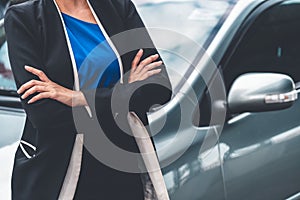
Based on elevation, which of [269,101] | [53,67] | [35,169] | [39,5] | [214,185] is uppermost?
[39,5]

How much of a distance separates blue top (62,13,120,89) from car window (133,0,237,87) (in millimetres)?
905

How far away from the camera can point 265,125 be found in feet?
9.36

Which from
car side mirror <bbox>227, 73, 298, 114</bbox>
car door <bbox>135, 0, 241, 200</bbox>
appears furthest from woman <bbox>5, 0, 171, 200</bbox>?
car side mirror <bbox>227, 73, 298, 114</bbox>

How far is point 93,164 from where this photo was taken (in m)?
1.89

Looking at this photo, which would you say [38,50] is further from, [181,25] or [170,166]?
[181,25]

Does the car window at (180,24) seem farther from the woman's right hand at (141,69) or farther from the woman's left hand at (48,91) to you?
the woman's left hand at (48,91)

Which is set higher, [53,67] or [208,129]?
[53,67]

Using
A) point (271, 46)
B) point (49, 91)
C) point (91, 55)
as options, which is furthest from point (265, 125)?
point (49, 91)

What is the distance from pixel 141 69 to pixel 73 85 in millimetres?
206

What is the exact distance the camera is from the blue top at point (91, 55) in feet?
6.08

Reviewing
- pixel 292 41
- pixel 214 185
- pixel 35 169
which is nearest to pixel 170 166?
pixel 214 185

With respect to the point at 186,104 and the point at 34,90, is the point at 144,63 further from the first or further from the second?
the point at 186,104

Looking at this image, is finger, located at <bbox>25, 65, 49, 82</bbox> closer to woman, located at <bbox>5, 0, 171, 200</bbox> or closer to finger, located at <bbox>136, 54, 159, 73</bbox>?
woman, located at <bbox>5, 0, 171, 200</bbox>

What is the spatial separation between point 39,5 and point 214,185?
3.58 feet
